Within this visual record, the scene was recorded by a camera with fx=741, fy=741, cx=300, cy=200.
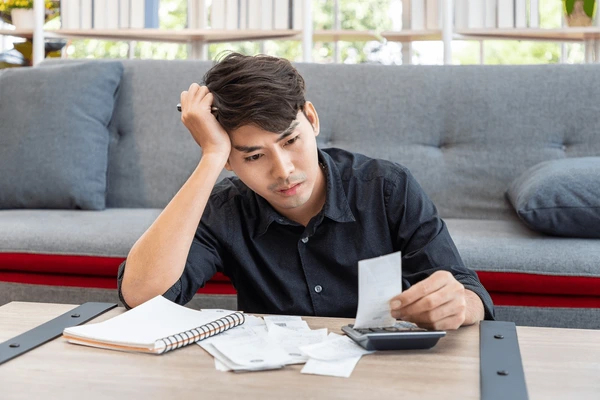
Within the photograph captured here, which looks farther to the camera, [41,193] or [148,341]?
[41,193]

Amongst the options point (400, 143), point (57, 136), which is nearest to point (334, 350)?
point (400, 143)

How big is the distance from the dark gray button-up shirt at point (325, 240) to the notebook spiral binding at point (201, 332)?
0.27 metres

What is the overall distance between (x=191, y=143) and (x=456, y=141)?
0.89m

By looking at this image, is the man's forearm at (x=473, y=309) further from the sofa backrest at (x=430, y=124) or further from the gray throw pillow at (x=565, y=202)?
the sofa backrest at (x=430, y=124)

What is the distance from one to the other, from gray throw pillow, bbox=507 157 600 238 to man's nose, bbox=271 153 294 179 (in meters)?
0.88

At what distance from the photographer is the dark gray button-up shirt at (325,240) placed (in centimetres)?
142

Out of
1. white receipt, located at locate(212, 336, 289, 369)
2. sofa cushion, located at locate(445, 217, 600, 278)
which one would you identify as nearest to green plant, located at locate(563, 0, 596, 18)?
sofa cushion, located at locate(445, 217, 600, 278)

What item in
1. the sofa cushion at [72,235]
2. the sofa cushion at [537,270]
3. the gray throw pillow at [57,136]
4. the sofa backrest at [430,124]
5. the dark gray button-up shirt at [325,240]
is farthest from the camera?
the gray throw pillow at [57,136]

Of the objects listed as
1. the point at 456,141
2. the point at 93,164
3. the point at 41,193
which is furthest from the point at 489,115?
the point at 41,193

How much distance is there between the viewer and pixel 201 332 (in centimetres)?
107

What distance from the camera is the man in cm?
132

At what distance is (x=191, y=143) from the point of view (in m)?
2.54

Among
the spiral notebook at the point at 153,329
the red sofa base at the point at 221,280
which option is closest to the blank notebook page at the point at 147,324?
the spiral notebook at the point at 153,329

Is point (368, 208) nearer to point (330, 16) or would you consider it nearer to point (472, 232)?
point (472, 232)
